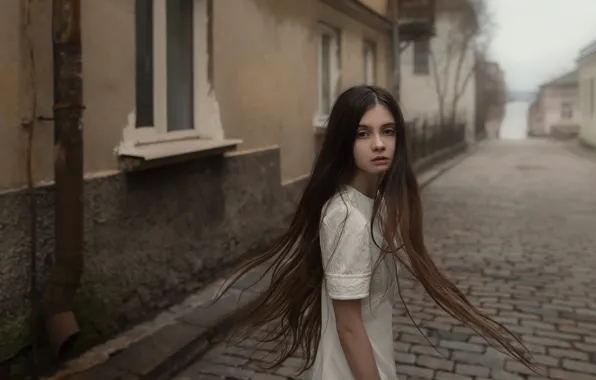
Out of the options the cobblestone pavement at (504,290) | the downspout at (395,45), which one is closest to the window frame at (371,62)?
the downspout at (395,45)

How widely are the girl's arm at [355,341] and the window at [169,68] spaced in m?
3.16

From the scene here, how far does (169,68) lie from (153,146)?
2.79 feet

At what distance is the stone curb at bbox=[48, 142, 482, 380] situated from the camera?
387 cm

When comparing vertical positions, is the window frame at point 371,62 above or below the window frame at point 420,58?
below

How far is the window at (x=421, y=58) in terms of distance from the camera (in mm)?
30500

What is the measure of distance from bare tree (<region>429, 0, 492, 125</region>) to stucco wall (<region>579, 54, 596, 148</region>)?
517 centimetres

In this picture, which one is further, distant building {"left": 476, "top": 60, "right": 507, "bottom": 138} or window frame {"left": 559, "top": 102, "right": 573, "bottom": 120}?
window frame {"left": 559, "top": 102, "right": 573, "bottom": 120}

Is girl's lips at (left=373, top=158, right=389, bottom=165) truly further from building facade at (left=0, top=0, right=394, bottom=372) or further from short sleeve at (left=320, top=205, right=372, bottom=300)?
building facade at (left=0, top=0, right=394, bottom=372)

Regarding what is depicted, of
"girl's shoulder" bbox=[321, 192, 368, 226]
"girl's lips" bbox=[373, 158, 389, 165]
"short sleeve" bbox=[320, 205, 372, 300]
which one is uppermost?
"girl's lips" bbox=[373, 158, 389, 165]

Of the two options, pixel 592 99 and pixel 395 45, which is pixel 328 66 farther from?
pixel 592 99

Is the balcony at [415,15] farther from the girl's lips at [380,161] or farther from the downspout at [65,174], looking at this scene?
the girl's lips at [380,161]

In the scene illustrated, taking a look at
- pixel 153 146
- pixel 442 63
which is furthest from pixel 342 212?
pixel 442 63

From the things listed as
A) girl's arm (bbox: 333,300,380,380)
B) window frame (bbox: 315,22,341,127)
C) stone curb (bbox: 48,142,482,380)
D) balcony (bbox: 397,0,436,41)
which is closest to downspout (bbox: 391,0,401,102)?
balcony (bbox: 397,0,436,41)

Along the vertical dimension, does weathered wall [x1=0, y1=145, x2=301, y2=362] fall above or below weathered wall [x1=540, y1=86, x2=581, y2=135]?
below
